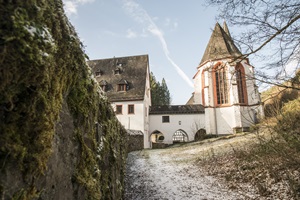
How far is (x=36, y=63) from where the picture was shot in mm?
1198

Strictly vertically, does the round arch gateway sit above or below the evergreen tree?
below

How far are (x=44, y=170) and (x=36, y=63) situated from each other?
30.3 inches

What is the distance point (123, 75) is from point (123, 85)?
187cm

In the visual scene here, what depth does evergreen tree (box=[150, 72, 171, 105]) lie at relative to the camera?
146ft

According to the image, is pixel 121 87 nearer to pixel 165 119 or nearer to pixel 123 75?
pixel 123 75

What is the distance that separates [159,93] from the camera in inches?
1898

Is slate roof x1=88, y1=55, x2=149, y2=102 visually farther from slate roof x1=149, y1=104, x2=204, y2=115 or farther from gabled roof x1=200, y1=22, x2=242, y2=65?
gabled roof x1=200, y1=22, x2=242, y2=65

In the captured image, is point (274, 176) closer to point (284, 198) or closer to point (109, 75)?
point (284, 198)

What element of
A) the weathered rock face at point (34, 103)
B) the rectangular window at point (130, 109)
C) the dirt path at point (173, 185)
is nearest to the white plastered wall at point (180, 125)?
the rectangular window at point (130, 109)

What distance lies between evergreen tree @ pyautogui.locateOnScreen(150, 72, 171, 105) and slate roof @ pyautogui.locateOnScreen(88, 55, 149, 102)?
1612 cm

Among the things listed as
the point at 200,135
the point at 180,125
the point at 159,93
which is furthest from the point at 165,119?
the point at 159,93

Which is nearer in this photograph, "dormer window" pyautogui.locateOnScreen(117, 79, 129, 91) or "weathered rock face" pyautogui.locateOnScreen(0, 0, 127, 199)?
"weathered rock face" pyautogui.locateOnScreen(0, 0, 127, 199)

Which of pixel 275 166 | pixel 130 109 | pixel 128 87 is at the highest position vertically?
pixel 128 87

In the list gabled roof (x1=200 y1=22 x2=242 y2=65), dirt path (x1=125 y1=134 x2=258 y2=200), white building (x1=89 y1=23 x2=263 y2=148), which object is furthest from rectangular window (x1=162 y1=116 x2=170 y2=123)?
gabled roof (x1=200 y1=22 x2=242 y2=65)
